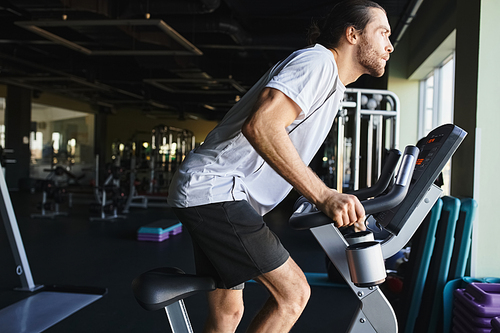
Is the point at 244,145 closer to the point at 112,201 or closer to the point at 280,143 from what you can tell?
the point at 280,143

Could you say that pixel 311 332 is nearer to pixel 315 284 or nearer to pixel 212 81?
pixel 315 284

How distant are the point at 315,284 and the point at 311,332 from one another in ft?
3.02

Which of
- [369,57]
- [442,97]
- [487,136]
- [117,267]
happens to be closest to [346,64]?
[369,57]

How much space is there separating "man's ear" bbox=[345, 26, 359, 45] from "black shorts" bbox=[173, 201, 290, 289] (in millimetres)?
534

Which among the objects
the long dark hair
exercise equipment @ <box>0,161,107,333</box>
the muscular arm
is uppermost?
the long dark hair

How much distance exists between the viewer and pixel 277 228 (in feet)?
19.7

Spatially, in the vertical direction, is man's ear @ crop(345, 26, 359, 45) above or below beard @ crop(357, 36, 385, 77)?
above

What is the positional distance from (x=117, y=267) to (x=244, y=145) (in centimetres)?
305

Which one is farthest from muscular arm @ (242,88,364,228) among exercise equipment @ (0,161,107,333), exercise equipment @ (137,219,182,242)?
exercise equipment @ (137,219,182,242)

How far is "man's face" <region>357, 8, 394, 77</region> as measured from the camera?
3.86 feet

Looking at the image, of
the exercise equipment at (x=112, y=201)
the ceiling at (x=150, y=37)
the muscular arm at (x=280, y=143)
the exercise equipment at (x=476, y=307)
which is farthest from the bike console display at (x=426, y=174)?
the exercise equipment at (x=112, y=201)

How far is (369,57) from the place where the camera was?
1.19m

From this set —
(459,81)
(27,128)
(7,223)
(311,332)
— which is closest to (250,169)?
(311,332)

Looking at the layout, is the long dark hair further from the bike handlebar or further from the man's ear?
the bike handlebar
